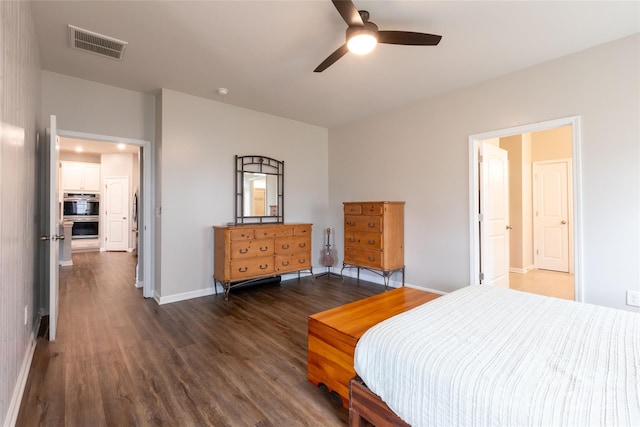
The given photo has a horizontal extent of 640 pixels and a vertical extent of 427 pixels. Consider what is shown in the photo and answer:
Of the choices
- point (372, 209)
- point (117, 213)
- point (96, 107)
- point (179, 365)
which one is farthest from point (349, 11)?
point (117, 213)

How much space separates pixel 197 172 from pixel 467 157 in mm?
3488

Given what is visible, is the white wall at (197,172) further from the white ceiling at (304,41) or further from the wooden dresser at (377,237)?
the wooden dresser at (377,237)

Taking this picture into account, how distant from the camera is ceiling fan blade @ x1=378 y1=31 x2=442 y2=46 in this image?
6.82ft

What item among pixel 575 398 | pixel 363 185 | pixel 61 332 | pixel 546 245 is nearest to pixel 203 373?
pixel 61 332

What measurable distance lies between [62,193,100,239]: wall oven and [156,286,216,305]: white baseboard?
6.35 meters

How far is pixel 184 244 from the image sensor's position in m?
3.81

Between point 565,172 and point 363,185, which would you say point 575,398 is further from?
point 565,172

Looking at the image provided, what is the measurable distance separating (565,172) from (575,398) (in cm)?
589

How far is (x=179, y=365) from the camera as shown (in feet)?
7.18

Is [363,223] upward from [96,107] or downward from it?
downward

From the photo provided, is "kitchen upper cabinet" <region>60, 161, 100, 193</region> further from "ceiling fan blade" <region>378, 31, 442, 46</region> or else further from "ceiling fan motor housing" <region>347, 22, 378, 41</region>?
"ceiling fan blade" <region>378, 31, 442, 46</region>

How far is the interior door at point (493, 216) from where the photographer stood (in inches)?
142

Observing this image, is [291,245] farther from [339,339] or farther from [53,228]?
[339,339]

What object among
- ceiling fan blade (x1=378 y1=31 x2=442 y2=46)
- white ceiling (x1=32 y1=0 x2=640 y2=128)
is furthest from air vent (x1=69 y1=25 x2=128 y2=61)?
ceiling fan blade (x1=378 y1=31 x2=442 y2=46)
